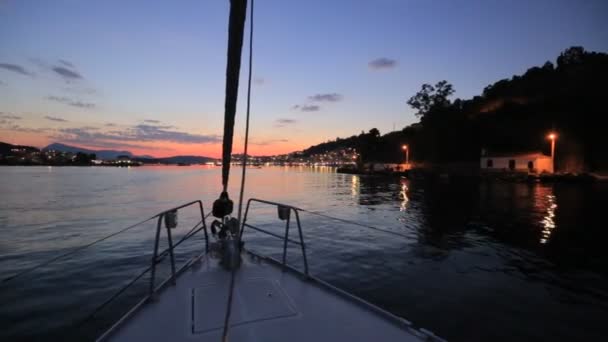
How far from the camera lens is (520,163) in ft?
191

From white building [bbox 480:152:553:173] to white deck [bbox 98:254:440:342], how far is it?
216ft

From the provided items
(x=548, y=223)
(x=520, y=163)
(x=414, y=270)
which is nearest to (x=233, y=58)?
(x=414, y=270)

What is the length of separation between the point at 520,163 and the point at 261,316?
6914cm

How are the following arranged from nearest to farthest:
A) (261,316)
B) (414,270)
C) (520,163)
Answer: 1. (261,316)
2. (414,270)
3. (520,163)

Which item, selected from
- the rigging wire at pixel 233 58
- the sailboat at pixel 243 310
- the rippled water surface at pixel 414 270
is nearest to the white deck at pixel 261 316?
the sailboat at pixel 243 310

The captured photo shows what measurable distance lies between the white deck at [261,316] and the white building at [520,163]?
6594 centimetres

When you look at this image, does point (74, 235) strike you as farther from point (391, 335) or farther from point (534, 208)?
point (534, 208)

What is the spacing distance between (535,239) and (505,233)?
53.5 inches

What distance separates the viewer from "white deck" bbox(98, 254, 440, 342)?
3.02m

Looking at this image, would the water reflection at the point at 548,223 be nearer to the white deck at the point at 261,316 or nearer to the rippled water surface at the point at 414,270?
the rippled water surface at the point at 414,270

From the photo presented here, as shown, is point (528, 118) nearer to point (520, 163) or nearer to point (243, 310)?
point (520, 163)

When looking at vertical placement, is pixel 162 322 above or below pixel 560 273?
above

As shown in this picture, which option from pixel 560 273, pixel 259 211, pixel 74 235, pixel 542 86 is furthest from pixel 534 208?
pixel 542 86

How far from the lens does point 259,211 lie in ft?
72.8
